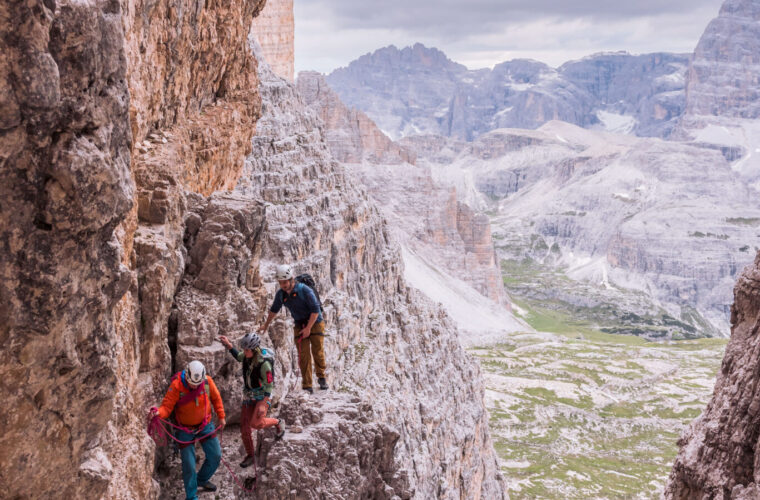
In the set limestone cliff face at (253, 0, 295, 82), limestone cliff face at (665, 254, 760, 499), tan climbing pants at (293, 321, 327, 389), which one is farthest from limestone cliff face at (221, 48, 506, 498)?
limestone cliff face at (253, 0, 295, 82)

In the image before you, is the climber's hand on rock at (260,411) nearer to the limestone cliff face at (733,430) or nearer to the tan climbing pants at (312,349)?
the tan climbing pants at (312,349)

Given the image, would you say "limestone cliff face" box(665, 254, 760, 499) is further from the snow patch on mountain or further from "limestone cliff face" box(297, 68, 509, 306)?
"limestone cliff face" box(297, 68, 509, 306)

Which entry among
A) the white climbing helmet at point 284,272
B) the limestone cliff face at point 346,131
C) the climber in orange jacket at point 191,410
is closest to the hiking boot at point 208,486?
the climber in orange jacket at point 191,410

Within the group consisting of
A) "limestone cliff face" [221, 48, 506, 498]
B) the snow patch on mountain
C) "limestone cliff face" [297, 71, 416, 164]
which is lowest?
the snow patch on mountain

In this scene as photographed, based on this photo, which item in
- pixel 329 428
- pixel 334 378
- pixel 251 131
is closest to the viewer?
pixel 329 428

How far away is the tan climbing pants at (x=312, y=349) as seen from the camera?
51.8ft

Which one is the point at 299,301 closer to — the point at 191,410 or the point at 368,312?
the point at 191,410

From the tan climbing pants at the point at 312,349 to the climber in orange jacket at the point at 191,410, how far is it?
343 centimetres

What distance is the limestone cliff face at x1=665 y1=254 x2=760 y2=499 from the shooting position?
16359 mm

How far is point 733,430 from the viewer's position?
55.2 ft

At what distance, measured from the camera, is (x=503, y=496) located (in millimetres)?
58594

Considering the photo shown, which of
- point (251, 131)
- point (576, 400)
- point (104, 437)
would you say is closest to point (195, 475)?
point (104, 437)

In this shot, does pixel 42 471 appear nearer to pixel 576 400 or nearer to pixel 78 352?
pixel 78 352

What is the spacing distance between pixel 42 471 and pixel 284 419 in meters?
6.32
